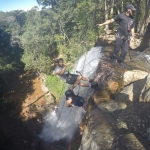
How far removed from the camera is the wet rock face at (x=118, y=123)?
4.52 meters

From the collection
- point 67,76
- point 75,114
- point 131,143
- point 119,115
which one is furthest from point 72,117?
point 131,143

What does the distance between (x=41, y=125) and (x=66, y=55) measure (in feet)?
39.9

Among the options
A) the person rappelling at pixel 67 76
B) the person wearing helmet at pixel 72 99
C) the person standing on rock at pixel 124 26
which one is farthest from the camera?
the person rappelling at pixel 67 76

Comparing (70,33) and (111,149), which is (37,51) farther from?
(111,149)

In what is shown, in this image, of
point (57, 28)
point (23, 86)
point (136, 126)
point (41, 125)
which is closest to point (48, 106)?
point (41, 125)

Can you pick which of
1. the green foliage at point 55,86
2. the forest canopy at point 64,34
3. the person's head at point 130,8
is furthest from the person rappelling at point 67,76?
the green foliage at point 55,86

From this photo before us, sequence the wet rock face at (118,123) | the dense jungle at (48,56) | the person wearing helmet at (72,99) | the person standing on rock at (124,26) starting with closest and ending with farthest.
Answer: the wet rock face at (118,123), the person standing on rock at (124,26), the person wearing helmet at (72,99), the dense jungle at (48,56)

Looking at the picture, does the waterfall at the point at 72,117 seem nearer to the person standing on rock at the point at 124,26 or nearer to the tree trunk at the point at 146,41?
the person standing on rock at the point at 124,26

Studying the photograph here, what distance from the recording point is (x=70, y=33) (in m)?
34.8

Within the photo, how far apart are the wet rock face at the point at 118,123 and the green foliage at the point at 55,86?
1451 cm

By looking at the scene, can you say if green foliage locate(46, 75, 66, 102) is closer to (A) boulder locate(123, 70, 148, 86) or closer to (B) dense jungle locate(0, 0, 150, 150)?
(B) dense jungle locate(0, 0, 150, 150)

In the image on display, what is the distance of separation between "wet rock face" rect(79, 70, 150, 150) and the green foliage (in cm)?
1451

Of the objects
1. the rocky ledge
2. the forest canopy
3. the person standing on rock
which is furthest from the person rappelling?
the forest canopy

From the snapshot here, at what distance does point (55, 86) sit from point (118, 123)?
18.4 meters
